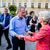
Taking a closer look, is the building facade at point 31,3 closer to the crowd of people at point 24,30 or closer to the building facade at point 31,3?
the building facade at point 31,3

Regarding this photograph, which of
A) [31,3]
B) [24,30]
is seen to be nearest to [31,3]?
[31,3]

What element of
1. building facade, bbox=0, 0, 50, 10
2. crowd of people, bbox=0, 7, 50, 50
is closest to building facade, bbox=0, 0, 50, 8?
building facade, bbox=0, 0, 50, 10

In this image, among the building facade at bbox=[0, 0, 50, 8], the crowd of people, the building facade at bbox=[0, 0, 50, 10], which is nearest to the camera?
the crowd of people

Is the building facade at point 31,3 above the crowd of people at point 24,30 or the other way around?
the other way around

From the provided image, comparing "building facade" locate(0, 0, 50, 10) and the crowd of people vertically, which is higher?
the crowd of people

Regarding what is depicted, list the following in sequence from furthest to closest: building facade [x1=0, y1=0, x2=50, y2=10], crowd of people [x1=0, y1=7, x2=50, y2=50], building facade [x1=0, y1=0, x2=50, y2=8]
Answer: building facade [x1=0, y1=0, x2=50, y2=8] → building facade [x1=0, y1=0, x2=50, y2=10] → crowd of people [x1=0, y1=7, x2=50, y2=50]

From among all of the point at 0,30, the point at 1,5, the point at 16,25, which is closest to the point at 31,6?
the point at 1,5

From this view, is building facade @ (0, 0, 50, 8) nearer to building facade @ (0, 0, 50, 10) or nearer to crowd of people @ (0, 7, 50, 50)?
building facade @ (0, 0, 50, 10)

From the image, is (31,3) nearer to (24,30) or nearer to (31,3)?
(31,3)

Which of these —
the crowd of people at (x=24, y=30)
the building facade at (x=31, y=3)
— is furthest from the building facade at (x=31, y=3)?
the crowd of people at (x=24, y=30)

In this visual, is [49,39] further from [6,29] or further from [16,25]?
[6,29]

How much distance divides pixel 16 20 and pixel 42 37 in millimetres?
2130

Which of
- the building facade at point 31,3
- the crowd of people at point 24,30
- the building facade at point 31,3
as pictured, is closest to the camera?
the crowd of people at point 24,30

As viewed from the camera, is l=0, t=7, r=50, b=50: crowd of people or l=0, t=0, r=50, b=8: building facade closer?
l=0, t=7, r=50, b=50: crowd of people
